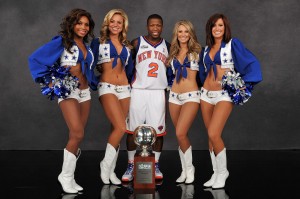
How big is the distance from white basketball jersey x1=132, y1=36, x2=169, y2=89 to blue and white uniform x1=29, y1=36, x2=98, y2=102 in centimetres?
73

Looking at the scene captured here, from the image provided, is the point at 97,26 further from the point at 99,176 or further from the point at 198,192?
the point at 198,192

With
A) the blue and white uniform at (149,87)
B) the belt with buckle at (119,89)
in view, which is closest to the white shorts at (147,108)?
the blue and white uniform at (149,87)

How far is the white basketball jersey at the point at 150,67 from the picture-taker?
5516mm

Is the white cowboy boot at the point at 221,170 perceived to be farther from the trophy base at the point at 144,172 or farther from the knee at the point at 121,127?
the knee at the point at 121,127

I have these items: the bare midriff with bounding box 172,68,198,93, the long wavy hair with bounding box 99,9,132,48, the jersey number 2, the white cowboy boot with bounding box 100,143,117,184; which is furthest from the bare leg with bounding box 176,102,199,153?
the long wavy hair with bounding box 99,9,132,48

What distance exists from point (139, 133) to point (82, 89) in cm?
Result: 67

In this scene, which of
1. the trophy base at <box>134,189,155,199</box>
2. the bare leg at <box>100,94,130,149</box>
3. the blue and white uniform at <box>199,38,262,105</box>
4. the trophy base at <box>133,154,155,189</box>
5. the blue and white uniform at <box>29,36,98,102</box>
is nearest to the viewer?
the trophy base at <box>134,189,155,199</box>

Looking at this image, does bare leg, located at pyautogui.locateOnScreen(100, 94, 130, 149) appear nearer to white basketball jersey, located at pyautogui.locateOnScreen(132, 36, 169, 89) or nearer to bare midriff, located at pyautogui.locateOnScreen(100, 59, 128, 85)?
bare midriff, located at pyautogui.locateOnScreen(100, 59, 128, 85)

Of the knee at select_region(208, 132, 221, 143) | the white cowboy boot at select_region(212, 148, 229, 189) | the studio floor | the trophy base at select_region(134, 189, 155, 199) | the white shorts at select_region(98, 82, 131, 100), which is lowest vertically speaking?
the studio floor

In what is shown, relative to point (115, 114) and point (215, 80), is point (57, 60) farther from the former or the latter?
point (215, 80)

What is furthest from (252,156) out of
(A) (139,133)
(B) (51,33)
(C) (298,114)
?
(B) (51,33)

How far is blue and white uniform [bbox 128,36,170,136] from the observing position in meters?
5.52

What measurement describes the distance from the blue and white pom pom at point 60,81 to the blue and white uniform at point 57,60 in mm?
45

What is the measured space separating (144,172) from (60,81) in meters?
1.12
